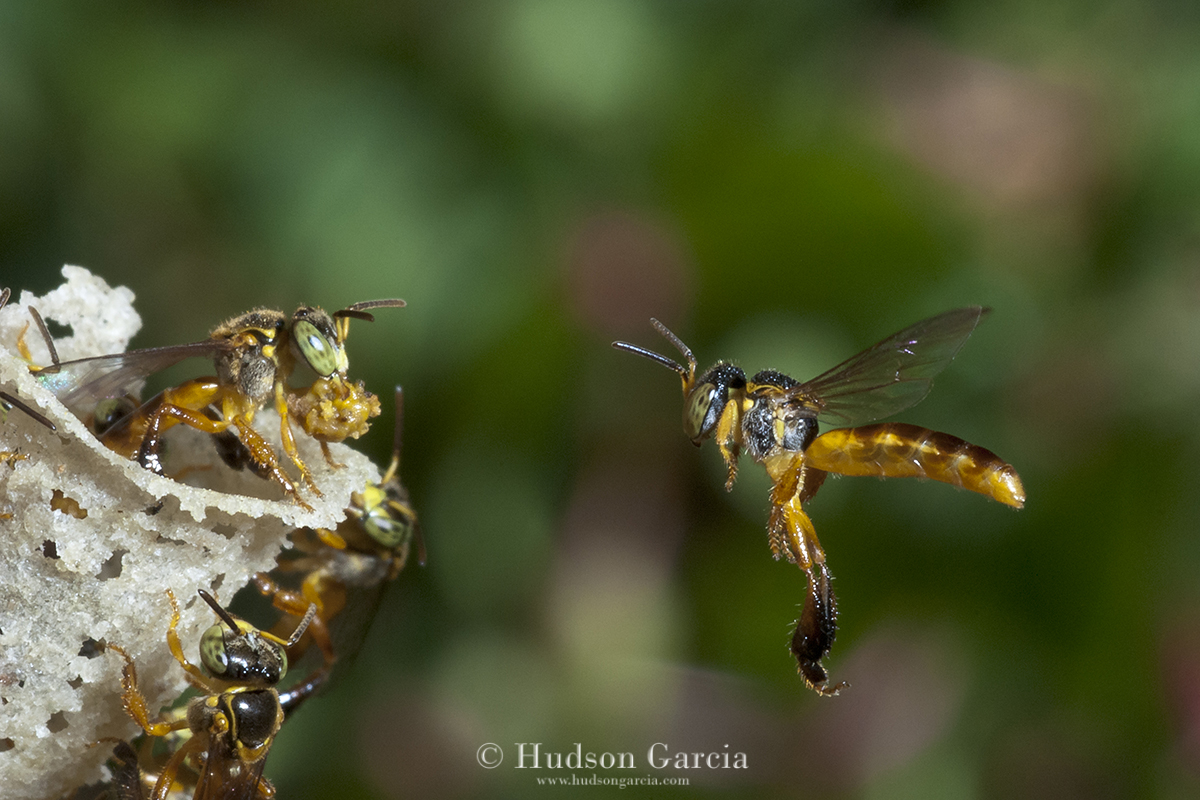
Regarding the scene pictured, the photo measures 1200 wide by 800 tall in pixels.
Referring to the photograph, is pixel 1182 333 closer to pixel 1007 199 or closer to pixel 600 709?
pixel 1007 199

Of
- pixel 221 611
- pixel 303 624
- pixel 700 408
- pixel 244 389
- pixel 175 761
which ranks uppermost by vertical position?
pixel 244 389

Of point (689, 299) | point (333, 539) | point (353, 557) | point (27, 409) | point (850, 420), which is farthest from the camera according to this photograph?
point (689, 299)

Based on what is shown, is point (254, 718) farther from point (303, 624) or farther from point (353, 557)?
point (353, 557)

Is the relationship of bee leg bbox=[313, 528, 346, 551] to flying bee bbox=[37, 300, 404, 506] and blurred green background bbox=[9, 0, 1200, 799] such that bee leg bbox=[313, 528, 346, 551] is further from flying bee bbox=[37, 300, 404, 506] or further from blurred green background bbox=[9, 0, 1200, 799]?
blurred green background bbox=[9, 0, 1200, 799]

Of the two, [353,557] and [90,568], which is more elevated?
[90,568]

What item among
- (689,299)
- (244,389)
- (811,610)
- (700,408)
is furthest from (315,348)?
(689,299)

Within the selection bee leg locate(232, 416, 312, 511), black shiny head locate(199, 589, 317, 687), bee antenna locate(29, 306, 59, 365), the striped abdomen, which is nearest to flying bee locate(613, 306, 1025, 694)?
the striped abdomen

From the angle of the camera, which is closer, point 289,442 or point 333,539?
point 289,442
